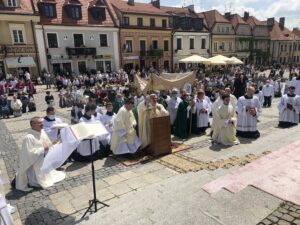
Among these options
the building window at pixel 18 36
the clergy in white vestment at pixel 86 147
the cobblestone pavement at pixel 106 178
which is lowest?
the cobblestone pavement at pixel 106 178

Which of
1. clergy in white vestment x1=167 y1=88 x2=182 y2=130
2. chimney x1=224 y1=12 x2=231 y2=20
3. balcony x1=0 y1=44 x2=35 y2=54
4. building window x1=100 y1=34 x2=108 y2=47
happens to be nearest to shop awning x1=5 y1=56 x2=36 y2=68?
balcony x1=0 y1=44 x2=35 y2=54

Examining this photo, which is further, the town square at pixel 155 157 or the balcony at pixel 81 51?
the balcony at pixel 81 51

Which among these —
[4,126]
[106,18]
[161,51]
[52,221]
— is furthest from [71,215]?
[161,51]

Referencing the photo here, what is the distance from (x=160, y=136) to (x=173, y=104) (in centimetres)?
297

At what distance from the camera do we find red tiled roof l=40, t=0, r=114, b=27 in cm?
2729

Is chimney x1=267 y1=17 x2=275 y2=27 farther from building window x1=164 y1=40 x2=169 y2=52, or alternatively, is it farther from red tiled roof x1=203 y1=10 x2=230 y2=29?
building window x1=164 y1=40 x2=169 y2=52

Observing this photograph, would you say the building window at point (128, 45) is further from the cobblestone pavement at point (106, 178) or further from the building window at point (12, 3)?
the cobblestone pavement at point (106, 178)

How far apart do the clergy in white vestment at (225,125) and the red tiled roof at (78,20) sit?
23525mm

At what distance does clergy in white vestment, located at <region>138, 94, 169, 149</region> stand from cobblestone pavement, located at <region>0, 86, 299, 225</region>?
2.58ft

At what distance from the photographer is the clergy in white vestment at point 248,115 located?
8969mm

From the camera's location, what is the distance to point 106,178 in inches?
250

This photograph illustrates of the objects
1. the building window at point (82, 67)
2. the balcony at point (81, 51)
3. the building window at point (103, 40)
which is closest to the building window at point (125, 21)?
the building window at point (103, 40)

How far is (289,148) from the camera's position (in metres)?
6.64

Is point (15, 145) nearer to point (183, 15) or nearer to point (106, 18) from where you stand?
point (106, 18)
